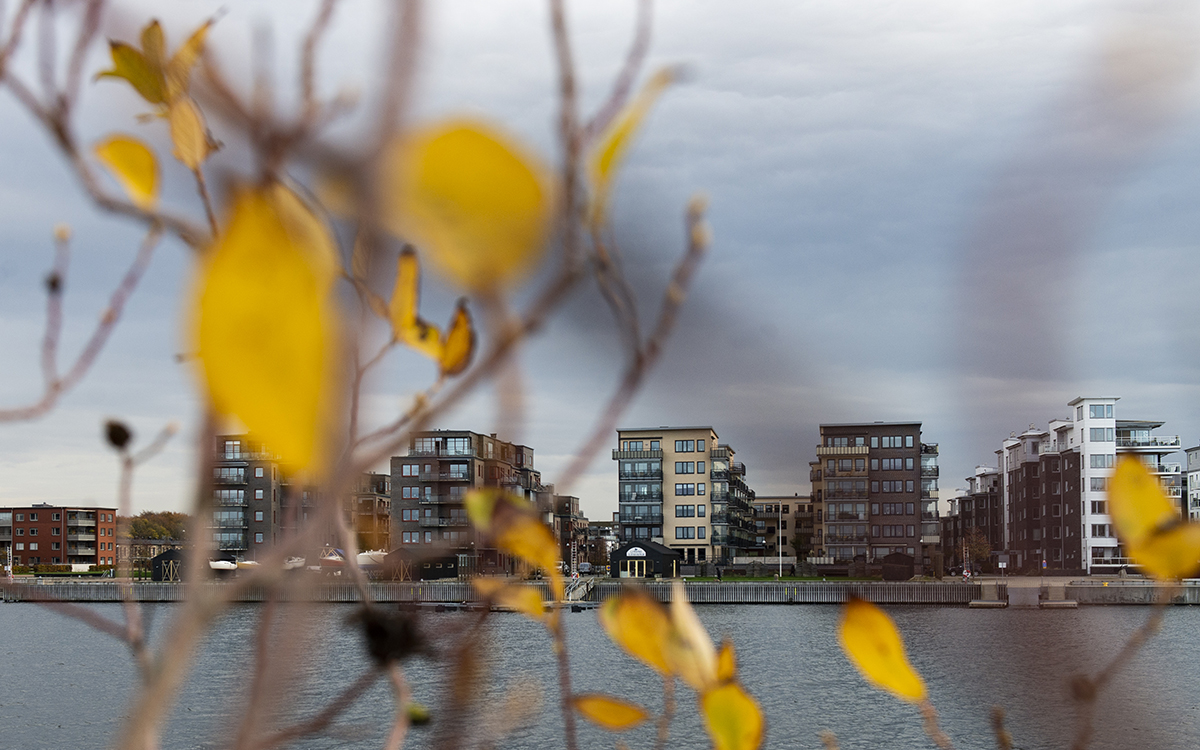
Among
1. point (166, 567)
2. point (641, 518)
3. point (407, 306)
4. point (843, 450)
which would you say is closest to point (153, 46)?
point (407, 306)

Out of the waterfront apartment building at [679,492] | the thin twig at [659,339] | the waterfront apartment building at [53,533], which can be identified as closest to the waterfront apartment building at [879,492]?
the waterfront apartment building at [679,492]

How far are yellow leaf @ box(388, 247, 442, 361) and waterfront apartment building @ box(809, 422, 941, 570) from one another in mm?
49892

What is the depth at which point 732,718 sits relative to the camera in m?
0.52

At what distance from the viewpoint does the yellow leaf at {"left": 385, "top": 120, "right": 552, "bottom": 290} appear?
0.26m

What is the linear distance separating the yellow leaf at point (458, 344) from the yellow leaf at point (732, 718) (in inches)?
11.0

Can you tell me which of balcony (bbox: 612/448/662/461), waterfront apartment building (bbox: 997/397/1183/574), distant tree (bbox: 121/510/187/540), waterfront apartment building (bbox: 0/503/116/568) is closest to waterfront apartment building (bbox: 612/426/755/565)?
balcony (bbox: 612/448/662/461)

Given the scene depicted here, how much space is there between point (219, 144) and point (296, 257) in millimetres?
440

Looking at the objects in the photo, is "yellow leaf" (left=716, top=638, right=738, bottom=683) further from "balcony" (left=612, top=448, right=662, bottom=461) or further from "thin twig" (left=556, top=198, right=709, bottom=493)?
"balcony" (left=612, top=448, right=662, bottom=461)

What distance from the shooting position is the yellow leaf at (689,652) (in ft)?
1.68

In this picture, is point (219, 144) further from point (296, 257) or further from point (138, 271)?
point (296, 257)

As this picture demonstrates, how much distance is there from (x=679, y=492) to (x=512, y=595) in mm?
54027

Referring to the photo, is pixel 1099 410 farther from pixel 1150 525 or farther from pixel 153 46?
pixel 153 46

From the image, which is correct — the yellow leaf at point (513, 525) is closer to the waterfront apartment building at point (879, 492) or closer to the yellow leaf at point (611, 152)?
the yellow leaf at point (611, 152)

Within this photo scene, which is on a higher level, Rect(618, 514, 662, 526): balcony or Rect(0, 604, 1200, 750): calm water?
Rect(618, 514, 662, 526): balcony
